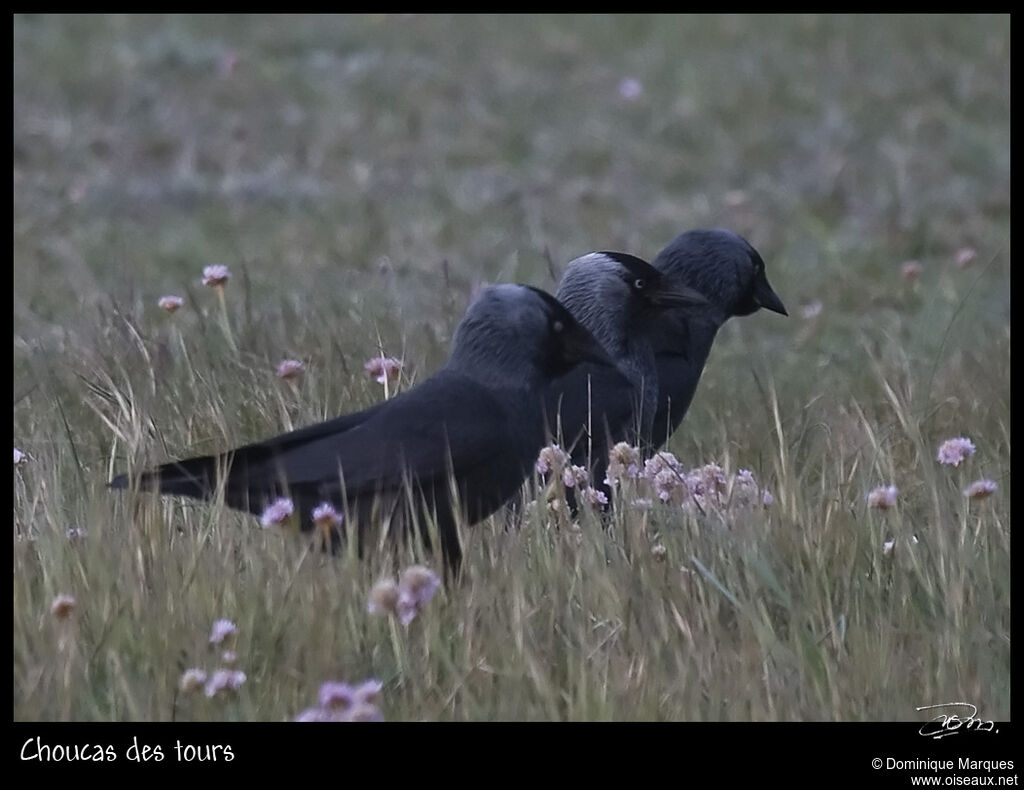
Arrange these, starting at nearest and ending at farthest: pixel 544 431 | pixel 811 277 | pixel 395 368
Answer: pixel 544 431
pixel 395 368
pixel 811 277

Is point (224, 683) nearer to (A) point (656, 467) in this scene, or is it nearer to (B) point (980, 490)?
(A) point (656, 467)

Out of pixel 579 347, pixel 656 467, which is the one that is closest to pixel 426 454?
pixel 656 467

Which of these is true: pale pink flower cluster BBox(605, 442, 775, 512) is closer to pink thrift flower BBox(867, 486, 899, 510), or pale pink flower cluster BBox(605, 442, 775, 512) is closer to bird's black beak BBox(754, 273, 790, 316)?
pink thrift flower BBox(867, 486, 899, 510)

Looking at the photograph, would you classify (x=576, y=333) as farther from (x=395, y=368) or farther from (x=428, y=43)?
(x=428, y=43)

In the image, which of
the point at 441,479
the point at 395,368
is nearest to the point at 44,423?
the point at 395,368

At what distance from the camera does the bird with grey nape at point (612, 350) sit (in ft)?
14.8

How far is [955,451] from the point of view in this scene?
404 centimetres

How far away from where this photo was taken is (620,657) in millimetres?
3090

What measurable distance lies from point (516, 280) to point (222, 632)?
315cm

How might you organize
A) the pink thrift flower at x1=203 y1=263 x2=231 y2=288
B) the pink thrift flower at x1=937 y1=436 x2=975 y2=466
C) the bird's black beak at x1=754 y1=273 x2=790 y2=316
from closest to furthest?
1. the pink thrift flower at x1=937 y1=436 x2=975 y2=466
2. the pink thrift flower at x1=203 y1=263 x2=231 y2=288
3. the bird's black beak at x1=754 y1=273 x2=790 y2=316

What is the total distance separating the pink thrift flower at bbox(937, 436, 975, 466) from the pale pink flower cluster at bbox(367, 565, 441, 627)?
149 cm

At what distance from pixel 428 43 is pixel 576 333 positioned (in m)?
7.81
